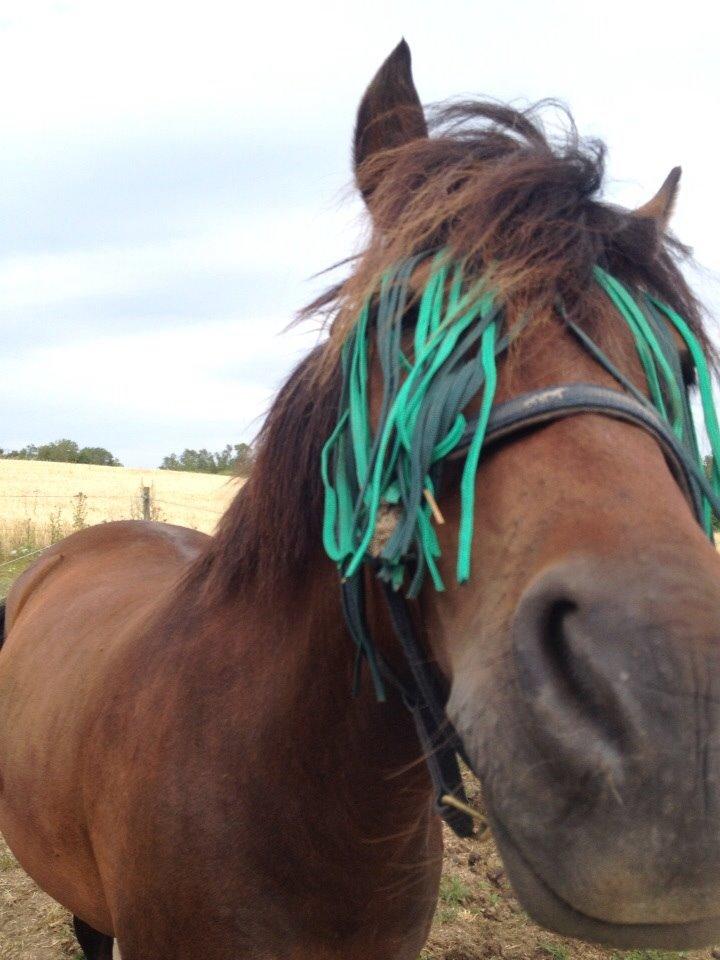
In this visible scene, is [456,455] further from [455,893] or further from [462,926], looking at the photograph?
[455,893]

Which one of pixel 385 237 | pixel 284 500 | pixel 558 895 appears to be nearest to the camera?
pixel 558 895

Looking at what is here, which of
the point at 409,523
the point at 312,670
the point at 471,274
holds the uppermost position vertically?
the point at 471,274

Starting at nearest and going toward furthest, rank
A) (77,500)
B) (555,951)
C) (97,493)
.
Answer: (555,951) → (77,500) → (97,493)

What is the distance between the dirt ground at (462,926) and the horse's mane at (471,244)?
7.78 feet

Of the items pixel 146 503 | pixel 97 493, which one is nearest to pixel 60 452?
pixel 97 493

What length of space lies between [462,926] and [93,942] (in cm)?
168

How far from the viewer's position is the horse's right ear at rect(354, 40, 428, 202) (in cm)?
191

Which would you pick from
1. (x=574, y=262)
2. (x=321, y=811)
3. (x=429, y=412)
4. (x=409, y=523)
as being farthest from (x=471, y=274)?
(x=321, y=811)

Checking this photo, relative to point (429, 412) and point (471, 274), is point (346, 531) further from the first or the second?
point (471, 274)

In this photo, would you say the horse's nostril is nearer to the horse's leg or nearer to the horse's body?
the horse's body

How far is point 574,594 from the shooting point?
1.06m

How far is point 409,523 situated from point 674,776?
0.53 metres

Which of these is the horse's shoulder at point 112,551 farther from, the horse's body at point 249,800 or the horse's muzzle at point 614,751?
the horse's muzzle at point 614,751

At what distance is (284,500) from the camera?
181 centimetres
